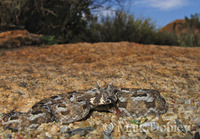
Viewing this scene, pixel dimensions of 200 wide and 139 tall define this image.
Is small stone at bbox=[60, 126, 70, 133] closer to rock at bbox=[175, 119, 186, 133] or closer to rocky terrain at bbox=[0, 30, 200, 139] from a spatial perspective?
rocky terrain at bbox=[0, 30, 200, 139]

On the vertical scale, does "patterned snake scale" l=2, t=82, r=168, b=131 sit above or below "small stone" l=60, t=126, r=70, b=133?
Result: above

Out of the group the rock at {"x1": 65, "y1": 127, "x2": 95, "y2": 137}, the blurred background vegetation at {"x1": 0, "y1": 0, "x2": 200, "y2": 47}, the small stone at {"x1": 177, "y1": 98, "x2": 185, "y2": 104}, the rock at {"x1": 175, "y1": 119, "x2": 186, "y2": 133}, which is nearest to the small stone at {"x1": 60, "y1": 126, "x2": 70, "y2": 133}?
the rock at {"x1": 65, "y1": 127, "x2": 95, "y2": 137}

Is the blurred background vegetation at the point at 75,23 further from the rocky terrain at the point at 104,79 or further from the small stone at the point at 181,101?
the small stone at the point at 181,101

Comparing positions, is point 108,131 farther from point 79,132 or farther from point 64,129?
point 64,129

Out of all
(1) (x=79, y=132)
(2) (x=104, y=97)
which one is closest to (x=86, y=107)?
(2) (x=104, y=97)

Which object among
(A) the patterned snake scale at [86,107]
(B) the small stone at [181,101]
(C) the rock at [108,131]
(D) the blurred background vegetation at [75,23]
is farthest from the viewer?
(D) the blurred background vegetation at [75,23]

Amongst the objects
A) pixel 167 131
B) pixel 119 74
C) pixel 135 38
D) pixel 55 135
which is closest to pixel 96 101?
pixel 55 135

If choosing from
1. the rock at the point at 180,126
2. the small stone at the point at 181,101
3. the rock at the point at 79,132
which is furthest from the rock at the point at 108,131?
the small stone at the point at 181,101
